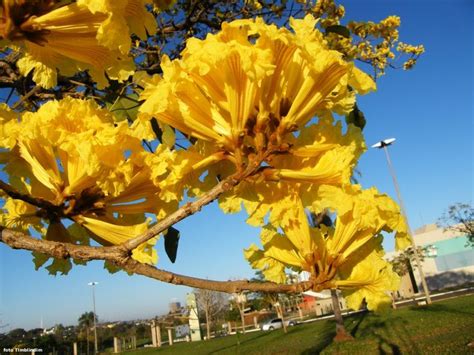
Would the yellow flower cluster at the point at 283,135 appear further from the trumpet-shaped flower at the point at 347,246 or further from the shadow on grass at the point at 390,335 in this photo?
the shadow on grass at the point at 390,335

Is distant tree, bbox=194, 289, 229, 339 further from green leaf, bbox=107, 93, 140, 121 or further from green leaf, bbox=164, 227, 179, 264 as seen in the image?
green leaf, bbox=107, 93, 140, 121

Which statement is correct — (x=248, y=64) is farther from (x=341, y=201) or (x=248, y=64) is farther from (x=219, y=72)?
(x=341, y=201)

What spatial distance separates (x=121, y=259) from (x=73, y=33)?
50cm

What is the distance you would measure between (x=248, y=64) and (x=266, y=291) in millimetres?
507

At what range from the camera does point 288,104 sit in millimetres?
1012

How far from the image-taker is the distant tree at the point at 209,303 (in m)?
42.1

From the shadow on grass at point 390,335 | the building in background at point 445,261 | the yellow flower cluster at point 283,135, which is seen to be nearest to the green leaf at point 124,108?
the yellow flower cluster at point 283,135

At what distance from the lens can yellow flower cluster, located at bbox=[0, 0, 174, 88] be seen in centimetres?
79

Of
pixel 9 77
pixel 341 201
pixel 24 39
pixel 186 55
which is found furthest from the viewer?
pixel 9 77

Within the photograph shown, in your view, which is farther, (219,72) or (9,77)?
(9,77)

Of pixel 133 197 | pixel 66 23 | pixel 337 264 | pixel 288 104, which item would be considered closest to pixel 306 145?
pixel 288 104

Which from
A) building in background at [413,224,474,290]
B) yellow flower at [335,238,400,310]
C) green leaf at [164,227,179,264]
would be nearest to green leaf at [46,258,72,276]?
green leaf at [164,227,179,264]

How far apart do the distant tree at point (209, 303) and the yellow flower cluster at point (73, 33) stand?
37903 mm

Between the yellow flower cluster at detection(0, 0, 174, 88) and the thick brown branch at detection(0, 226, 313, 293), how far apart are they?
39cm
